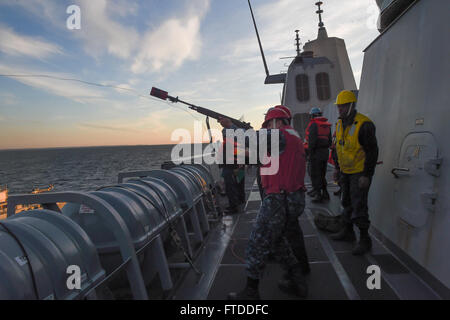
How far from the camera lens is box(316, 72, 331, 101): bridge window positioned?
1491 centimetres

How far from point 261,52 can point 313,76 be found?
299 inches

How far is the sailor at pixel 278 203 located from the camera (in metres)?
2.44

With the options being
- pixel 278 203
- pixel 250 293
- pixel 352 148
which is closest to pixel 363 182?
pixel 352 148

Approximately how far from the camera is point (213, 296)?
8.71 ft

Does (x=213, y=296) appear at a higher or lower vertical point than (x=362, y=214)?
lower

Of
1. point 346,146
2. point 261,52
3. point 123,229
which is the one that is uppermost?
point 261,52

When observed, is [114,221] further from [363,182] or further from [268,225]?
[363,182]

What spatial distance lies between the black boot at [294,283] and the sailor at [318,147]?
3.44 metres

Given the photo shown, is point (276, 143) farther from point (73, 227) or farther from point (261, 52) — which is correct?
point (261, 52)

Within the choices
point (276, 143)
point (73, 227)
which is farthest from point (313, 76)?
point (73, 227)

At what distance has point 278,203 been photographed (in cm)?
252

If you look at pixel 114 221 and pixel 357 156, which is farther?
pixel 357 156

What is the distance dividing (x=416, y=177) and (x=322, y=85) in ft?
42.8

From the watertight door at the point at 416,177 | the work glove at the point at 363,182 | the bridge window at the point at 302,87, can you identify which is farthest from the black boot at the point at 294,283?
the bridge window at the point at 302,87
